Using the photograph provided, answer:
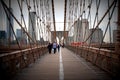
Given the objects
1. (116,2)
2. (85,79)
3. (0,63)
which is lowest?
(85,79)

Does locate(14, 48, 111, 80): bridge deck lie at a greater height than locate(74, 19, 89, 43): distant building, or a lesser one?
lesser

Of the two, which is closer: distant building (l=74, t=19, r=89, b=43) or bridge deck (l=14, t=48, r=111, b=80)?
bridge deck (l=14, t=48, r=111, b=80)

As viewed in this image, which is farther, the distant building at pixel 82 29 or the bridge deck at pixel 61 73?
the distant building at pixel 82 29

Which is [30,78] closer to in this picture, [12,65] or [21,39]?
[12,65]

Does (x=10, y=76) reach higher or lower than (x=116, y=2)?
lower

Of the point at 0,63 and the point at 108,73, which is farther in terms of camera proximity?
the point at 108,73

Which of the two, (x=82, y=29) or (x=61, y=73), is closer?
(x=61, y=73)

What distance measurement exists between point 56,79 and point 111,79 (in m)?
1.60

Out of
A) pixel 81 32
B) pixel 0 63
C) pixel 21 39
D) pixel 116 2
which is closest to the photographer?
pixel 0 63

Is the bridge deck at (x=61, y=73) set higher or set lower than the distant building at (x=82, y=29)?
lower

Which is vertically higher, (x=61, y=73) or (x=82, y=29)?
(x=82, y=29)

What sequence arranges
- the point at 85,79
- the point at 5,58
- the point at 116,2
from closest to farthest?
1. the point at 5,58
2. the point at 85,79
3. the point at 116,2

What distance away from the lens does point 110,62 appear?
8.91m

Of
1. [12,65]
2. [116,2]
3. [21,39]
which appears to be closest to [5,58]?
[12,65]
